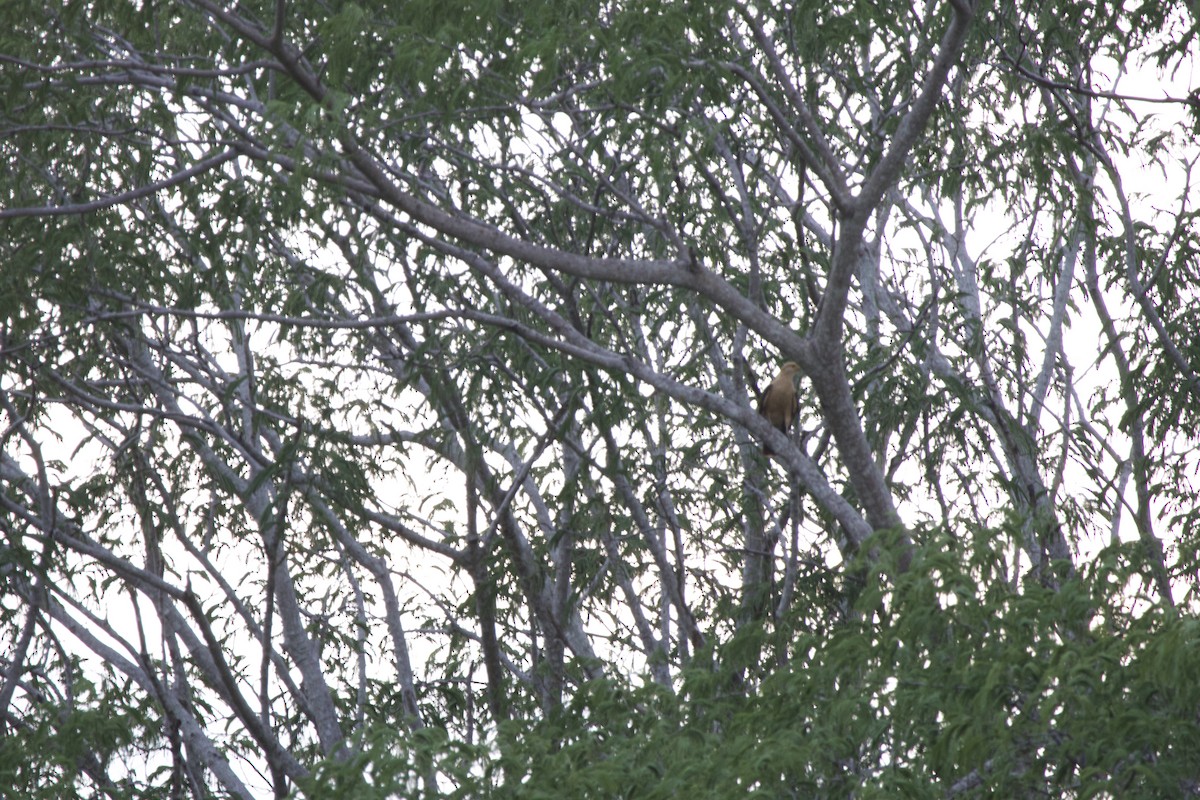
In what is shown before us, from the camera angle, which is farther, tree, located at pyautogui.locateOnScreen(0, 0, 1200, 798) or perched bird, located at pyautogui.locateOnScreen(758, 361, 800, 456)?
perched bird, located at pyautogui.locateOnScreen(758, 361, 800, 456)

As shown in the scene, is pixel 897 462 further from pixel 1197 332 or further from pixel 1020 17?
pixel 1020 17

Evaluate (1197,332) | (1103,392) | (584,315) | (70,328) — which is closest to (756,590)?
(584,315)

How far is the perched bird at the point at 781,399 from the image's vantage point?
677 cm

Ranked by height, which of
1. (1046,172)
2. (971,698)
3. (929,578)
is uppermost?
(1046,172)

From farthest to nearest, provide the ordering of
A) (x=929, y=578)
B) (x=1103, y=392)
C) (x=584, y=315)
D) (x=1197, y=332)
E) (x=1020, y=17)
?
(x=1103, y=392) < (x=584, y=315) < (x=1020, y=17) < (x=1197, y=332) < (x=929, y=578)

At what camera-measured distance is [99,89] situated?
646 cm

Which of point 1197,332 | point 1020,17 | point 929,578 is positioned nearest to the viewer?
point 929,578

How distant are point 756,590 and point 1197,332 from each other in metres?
2.30

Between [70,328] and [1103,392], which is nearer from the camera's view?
[70,328]

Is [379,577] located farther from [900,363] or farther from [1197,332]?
[1197,332]

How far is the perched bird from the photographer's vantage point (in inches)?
267

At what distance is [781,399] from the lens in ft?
22.6

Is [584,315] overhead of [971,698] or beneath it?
overhead

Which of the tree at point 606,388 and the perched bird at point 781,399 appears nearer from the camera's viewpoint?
the tree at point 606,388
